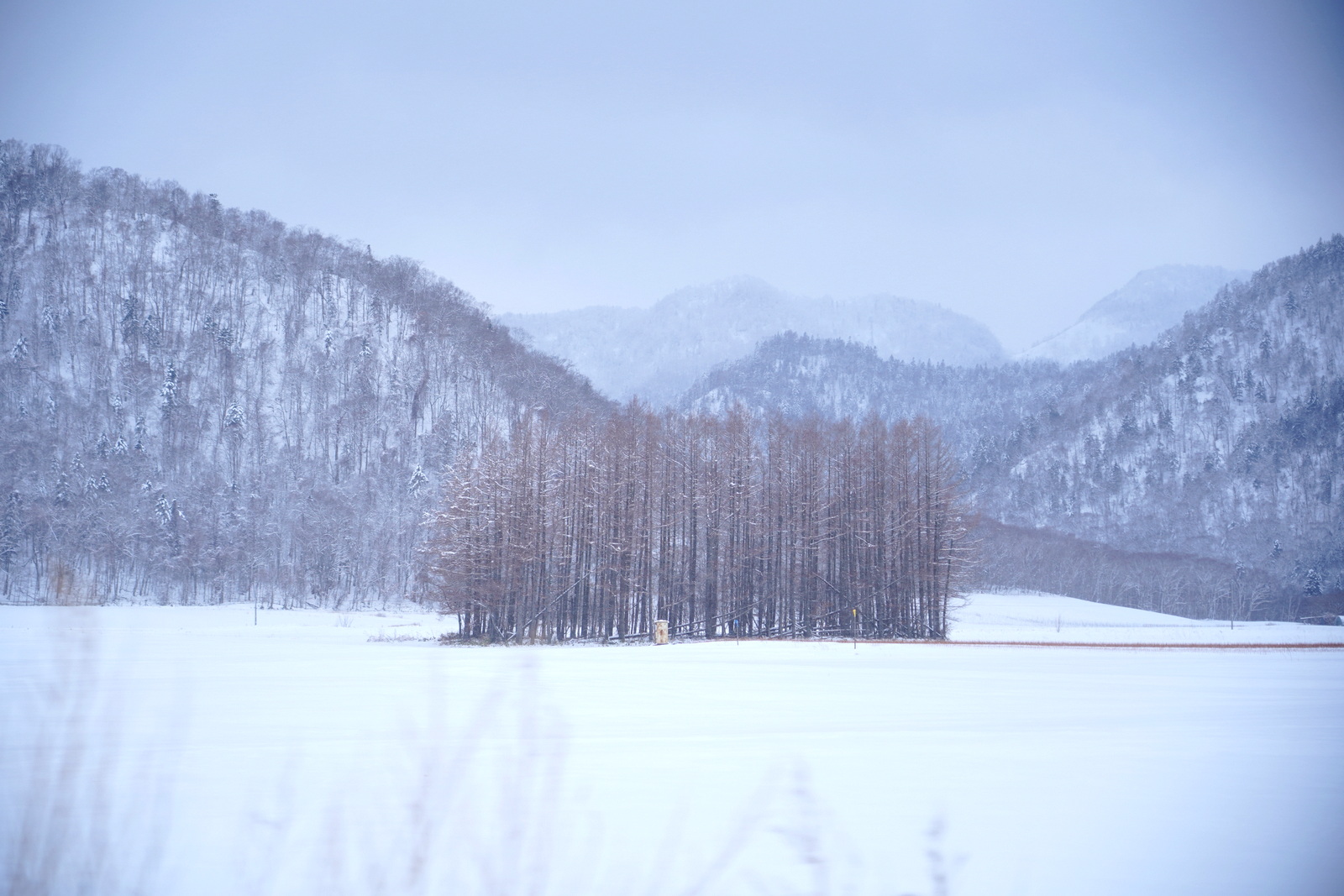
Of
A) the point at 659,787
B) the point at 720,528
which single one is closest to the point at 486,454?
the point at 720,528

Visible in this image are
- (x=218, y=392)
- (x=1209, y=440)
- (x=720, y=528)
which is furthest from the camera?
(x=1209, y=440)

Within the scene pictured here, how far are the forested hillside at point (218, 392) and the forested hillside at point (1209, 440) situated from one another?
45.6 meters

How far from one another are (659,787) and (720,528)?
1496 inches

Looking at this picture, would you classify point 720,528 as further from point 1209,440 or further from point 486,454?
point 1209,440

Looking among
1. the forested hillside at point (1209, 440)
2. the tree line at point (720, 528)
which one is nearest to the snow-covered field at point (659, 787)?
the tree line at point (720, 528)

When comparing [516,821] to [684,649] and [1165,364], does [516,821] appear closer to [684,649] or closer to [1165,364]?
[684,649]

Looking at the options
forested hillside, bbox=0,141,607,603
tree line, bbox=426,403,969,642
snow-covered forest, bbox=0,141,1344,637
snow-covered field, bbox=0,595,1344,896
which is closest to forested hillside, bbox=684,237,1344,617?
snow-covered forest, bbox=0,141,1344,637

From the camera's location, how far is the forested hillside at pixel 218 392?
79.6 m

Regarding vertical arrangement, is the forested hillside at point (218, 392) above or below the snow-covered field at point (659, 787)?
above

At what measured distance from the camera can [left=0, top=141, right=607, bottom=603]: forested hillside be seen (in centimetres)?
7956

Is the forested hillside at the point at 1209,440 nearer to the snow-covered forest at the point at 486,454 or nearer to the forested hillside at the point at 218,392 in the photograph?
the snow-covered forest at the point at 486,454

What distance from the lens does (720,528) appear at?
44.8 m

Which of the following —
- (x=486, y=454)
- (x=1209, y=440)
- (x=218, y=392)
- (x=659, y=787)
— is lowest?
(x=659, y=787)

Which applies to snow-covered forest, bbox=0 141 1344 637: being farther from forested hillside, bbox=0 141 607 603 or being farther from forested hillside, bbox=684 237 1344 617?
forested hillside, bbox=684 237 1344 617
